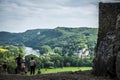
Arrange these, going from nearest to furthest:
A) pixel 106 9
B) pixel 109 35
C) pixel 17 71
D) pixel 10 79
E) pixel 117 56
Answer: pixel 10 79 → pixel 117 56 → pixel 109 35 → pixel 106 9 → pixel 17 71

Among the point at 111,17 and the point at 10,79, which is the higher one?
the point at 111,17

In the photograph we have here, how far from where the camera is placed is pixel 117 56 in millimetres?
30578

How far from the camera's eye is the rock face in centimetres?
3209

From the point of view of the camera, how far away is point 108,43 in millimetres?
34562

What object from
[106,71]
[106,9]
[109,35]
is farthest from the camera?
[106,9]

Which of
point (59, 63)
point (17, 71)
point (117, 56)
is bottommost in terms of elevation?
point (59, 63)

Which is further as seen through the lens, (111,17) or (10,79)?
(111,17)

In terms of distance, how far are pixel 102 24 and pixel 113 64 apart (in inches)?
305

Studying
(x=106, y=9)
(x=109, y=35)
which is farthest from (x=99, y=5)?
(x=109, y=35)

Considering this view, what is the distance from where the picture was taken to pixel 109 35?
35.3 m

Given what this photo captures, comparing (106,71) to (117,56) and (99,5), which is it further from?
(99,5)

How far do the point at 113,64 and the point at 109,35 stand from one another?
13.9 ft

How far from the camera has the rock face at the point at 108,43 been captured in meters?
32.1

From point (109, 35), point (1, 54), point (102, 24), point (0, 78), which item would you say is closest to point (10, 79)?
point (0, 78)
